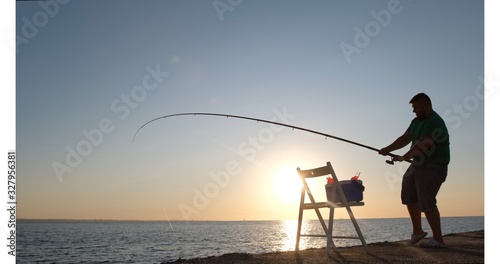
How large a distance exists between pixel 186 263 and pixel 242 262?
30.4 inches

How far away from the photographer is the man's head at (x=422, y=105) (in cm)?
691

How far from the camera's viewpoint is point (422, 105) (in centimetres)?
692

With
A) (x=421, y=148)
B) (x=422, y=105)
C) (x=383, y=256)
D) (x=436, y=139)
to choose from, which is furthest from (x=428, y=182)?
(x=383, y=256)

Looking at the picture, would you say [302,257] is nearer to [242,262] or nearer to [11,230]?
[242,262]

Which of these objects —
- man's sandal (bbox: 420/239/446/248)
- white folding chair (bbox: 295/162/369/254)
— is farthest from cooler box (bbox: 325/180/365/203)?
man's sandal (bbox: 420/239/446/248)

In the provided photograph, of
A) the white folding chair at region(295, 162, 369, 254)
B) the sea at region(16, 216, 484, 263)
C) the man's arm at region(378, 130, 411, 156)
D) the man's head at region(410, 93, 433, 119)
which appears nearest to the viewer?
the white folding chair at region(295, 162, 369, 254)

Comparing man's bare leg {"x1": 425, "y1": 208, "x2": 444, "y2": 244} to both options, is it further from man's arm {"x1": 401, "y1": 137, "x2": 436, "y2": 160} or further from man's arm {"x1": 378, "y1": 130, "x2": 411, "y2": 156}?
man's arm {"x1": 378, "y1": 130, "x2": 411, "y2": 156}

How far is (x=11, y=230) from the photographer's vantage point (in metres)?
9.41

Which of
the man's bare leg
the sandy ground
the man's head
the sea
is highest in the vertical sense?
the man's head

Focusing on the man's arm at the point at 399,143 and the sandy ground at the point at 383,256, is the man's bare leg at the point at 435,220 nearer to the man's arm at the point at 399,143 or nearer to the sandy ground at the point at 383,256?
the sandy ground at the point at 383,256

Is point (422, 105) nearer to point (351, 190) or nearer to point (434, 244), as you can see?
point (351, 190)

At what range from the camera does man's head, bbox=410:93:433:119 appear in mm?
6906

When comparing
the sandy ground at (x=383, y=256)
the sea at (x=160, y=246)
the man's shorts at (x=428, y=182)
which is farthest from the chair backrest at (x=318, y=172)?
the sea at (x=160, y=246)

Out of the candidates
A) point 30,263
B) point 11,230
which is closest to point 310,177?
point 11,230
